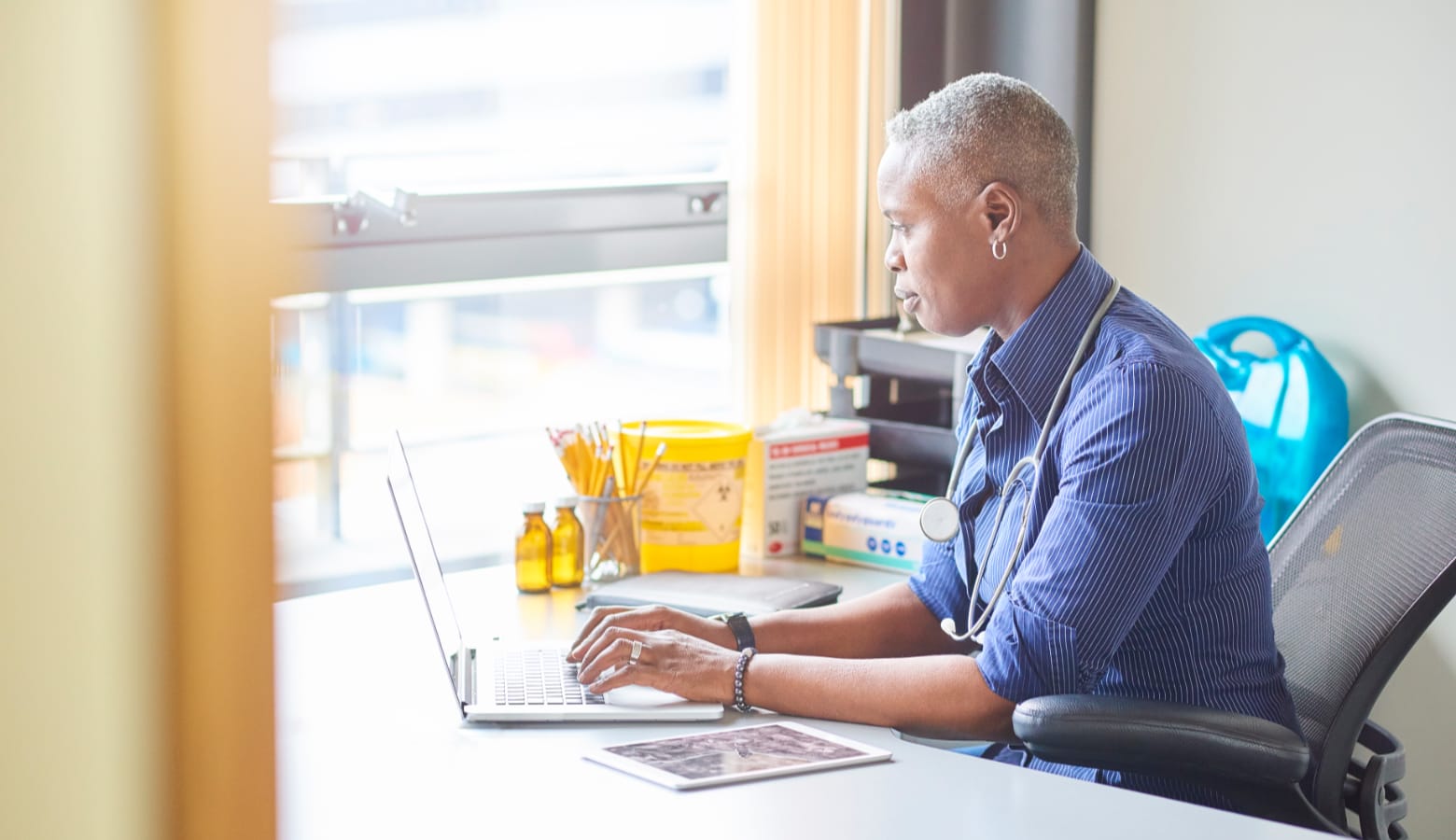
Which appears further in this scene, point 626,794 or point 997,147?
point 997,147

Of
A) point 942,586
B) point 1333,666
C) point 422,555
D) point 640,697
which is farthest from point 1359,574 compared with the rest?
point 422,555

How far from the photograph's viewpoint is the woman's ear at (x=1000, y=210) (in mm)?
1532

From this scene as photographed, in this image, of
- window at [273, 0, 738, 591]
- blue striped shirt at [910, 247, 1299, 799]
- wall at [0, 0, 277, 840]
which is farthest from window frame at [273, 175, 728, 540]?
wall at [0, 0, 277, 840]

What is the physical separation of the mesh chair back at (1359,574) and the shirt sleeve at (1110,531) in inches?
9.8

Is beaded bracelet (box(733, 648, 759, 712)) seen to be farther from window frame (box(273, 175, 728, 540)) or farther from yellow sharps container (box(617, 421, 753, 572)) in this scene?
window frame (box(273, 175, 728, 540))

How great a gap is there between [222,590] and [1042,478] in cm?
131

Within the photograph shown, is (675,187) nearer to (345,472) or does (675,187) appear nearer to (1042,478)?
(1042,478)

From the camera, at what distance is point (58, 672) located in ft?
0.83

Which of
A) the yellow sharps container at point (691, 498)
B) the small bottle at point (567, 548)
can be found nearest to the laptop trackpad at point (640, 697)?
the small bottle at point (567, 548)

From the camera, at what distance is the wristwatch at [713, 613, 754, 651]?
1639 mm

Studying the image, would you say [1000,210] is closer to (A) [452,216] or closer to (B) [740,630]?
(B) [740,630]

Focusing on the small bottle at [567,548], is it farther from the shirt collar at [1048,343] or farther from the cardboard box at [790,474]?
the shirt collar at [1048,343]

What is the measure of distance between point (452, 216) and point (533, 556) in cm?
71

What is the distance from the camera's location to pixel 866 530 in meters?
2.20
